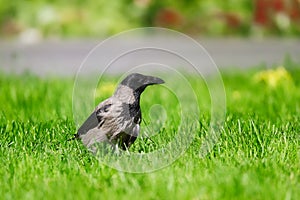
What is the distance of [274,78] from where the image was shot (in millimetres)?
5102

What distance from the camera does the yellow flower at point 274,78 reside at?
198 inches

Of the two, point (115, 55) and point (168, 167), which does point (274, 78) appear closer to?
point (115, 55)

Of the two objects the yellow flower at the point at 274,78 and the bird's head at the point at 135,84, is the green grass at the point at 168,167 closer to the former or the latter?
the bird's head at the point at 135,84

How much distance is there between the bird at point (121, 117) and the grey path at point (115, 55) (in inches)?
114

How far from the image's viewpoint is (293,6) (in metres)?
6.27

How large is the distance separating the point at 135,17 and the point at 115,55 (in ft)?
2.30

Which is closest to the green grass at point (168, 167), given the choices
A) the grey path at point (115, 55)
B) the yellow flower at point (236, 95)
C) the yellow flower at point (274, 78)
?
the yellow flower at point (236, 95)

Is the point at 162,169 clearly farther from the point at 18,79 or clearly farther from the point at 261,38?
the point at 261,38

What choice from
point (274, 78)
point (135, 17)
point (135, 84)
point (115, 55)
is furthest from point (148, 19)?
point (135, 84)

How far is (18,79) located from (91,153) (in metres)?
2.57

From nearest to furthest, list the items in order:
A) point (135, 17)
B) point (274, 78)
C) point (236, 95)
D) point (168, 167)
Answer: point (168, 167)
point (236, 95)
point (274, 78)
point (135, 17)

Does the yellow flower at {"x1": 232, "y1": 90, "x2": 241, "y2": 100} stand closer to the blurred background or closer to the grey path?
the grey path

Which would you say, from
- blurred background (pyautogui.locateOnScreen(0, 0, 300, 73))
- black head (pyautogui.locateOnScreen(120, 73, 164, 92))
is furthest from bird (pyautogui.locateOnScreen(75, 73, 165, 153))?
blurred background (pyautogui.locateOnScreen(0, 0, 300, 73))

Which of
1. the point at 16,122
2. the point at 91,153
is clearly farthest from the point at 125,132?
the point at 16,122
